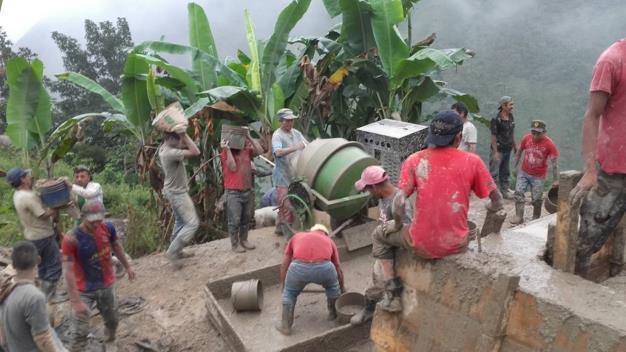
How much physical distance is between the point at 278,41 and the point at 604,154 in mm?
6664

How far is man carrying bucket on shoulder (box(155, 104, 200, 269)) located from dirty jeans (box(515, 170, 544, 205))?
4.86 metres

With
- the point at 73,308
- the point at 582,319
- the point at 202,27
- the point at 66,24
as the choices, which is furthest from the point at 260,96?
the point at 66,24

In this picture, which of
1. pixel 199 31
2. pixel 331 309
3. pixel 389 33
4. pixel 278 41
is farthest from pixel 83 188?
pixel 389 33

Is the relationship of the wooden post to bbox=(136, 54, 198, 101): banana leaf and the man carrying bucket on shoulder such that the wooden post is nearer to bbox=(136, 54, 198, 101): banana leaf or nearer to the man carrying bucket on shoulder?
the man carrying bucket on shoulder

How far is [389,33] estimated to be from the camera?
866 cm

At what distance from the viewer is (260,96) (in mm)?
8375

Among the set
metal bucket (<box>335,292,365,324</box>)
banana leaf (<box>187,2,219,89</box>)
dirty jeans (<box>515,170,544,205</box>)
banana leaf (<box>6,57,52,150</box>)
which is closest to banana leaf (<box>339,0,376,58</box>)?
banana leaf (<box>187,2,219,89</box>)

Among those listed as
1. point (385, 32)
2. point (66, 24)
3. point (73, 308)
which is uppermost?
point (66, 24)

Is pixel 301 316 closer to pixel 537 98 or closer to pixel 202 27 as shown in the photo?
pixel 202 27

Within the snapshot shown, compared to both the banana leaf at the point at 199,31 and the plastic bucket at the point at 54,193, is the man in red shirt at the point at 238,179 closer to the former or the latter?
Answer: the plastic bucket at the point at 54,193

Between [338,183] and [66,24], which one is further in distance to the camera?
[66,24]

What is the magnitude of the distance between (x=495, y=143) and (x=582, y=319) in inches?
260

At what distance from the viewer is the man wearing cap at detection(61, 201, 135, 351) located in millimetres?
4223

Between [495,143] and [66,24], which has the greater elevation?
[66,24]
